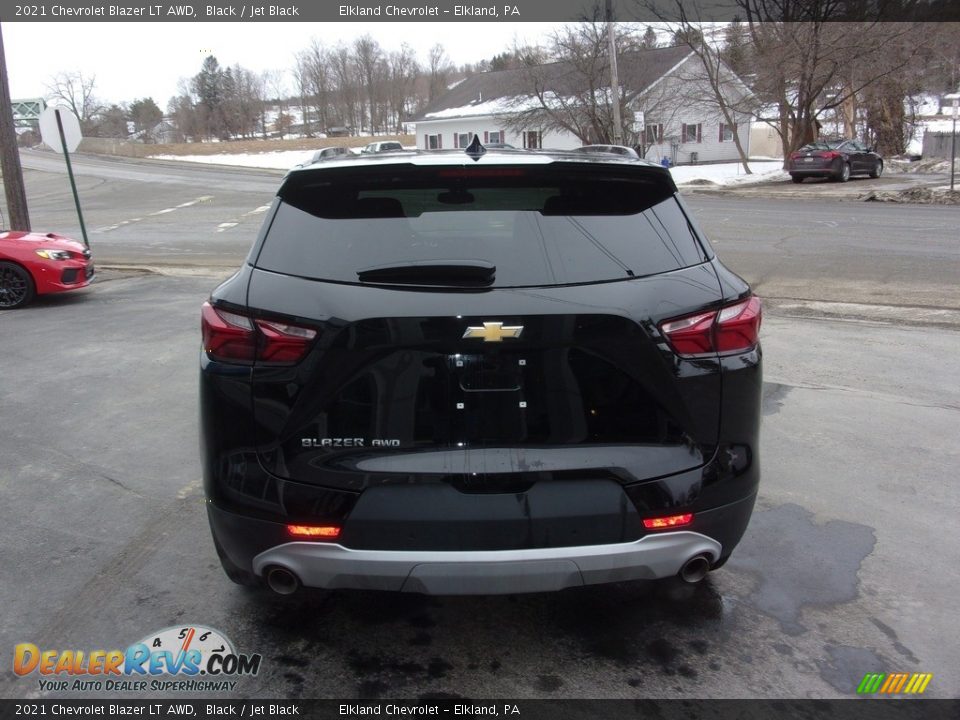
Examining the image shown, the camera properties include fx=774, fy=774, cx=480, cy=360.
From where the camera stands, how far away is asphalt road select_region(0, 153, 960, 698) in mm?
2816

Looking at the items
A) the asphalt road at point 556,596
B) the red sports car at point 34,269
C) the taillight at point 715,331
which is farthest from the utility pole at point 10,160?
the taillight at point 715,331

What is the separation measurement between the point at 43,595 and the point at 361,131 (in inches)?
3508

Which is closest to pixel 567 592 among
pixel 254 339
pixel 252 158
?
pixel 254 339

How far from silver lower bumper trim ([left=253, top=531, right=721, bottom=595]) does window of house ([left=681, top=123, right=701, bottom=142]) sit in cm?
4968

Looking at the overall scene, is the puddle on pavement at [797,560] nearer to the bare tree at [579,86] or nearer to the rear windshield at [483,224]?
the rear windshield at [483,224]

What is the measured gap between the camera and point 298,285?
255cm

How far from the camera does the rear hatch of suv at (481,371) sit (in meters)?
2.44

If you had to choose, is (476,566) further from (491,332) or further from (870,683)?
(870,683)

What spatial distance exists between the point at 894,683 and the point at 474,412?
1796 millimetres

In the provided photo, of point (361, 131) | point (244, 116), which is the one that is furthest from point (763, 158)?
point (244, 116)

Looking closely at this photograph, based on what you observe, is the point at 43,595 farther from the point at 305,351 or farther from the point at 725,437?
the point at 725,437

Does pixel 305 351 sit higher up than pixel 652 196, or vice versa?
pixel 652 196

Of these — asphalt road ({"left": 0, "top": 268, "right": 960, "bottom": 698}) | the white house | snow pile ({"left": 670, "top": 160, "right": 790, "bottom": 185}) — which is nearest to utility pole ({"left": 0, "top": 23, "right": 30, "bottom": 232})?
asphalt road ({"left": 0, "top": 268, "right": 960, "bottom": 698})

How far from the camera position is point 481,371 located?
244cm
